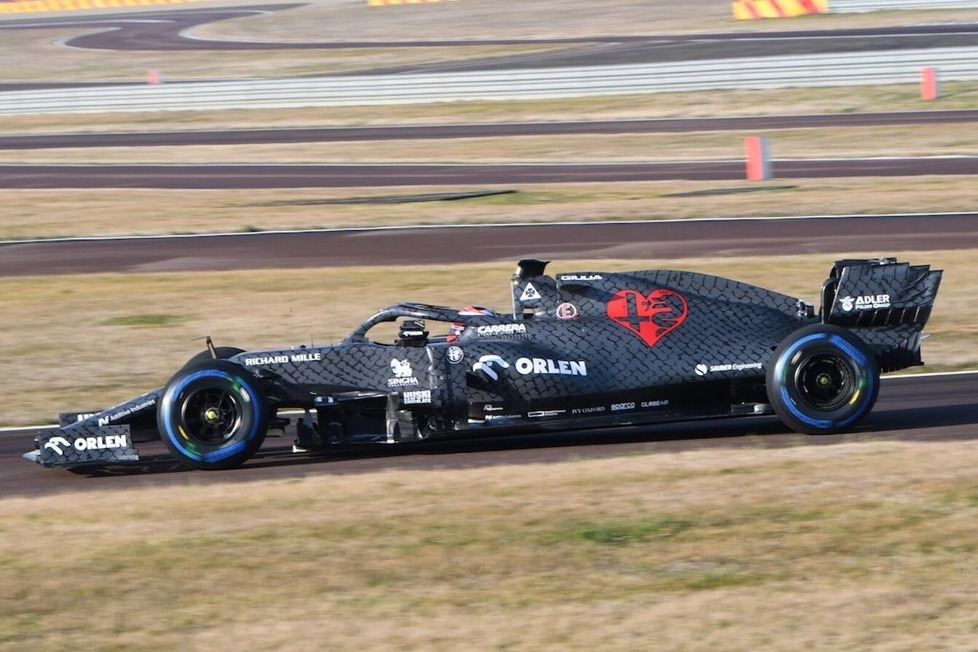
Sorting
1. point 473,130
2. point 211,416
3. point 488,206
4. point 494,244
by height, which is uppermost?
point 473,130

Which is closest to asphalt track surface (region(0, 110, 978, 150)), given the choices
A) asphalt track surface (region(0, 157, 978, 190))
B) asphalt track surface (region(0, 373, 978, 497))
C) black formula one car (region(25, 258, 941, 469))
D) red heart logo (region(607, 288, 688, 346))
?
asphalt track surface (region(0, 157, 978, 190))

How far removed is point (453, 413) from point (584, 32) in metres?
47.8

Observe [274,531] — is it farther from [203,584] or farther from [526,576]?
[526,576]

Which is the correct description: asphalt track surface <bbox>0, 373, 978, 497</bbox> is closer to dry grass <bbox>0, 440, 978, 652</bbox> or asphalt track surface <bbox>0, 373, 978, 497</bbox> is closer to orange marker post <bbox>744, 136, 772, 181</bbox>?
dry grass <bbox>0, 440, 978, 652</bbox>

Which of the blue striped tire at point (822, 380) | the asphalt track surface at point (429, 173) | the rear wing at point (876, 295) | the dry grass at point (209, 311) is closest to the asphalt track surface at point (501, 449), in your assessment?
the blue striped tire at point (822, 380)

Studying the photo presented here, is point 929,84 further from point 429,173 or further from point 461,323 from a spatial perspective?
point 461,323

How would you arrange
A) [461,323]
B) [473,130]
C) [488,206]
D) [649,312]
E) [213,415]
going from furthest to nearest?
[473,130] → [488,206] → [461,323] → [649,312] → [213,415]

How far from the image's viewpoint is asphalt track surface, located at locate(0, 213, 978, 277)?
748 inches

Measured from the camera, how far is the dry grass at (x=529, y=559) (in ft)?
19.9

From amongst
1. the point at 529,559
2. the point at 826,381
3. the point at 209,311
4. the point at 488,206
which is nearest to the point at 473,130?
the point at 488,206

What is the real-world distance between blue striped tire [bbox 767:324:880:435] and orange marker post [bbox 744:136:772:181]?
16223 mm

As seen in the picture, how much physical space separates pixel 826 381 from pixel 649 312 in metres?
1.22

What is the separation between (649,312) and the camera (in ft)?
31.6

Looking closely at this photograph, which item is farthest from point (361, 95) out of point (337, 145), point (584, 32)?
point (584, 32)
